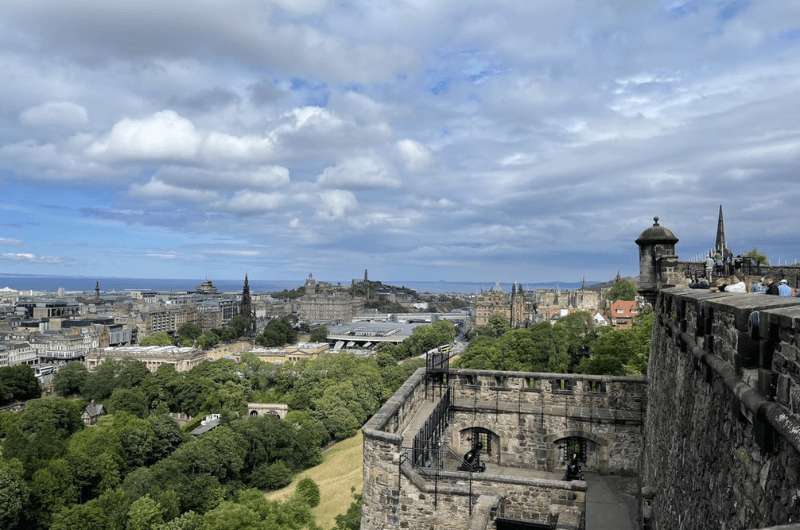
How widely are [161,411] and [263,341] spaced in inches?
2497

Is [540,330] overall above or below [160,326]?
above

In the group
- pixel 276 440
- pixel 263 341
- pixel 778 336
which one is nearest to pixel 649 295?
pixel 778 336

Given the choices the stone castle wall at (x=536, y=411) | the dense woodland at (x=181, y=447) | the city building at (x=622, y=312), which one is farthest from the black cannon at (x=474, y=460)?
the city building at (x=622, y=312)

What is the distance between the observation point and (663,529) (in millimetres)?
7594

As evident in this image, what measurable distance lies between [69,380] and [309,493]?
5793 cm

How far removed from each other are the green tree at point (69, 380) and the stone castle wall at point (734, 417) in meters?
87.9

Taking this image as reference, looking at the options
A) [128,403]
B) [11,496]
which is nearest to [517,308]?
[128,403]

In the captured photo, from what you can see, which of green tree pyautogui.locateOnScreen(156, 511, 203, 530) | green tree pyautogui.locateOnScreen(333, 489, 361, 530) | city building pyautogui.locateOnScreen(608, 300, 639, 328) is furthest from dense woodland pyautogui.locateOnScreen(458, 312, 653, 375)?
green tree pyautogui.locateOnScreen(156, 511, 203, 530)

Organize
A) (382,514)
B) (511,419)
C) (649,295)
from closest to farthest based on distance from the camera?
(382,514) < (649,295) < (511,419)

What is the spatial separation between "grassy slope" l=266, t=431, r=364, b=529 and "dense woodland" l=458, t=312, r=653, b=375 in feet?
39.9

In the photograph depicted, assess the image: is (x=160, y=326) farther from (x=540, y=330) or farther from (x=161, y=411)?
(x=540, y=330)

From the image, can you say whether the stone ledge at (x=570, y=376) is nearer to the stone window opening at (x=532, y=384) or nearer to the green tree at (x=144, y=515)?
the stone window opening at (x=532, y=384)

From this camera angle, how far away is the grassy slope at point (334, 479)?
125ft

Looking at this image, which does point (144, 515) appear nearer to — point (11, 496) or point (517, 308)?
point (11, 496)
